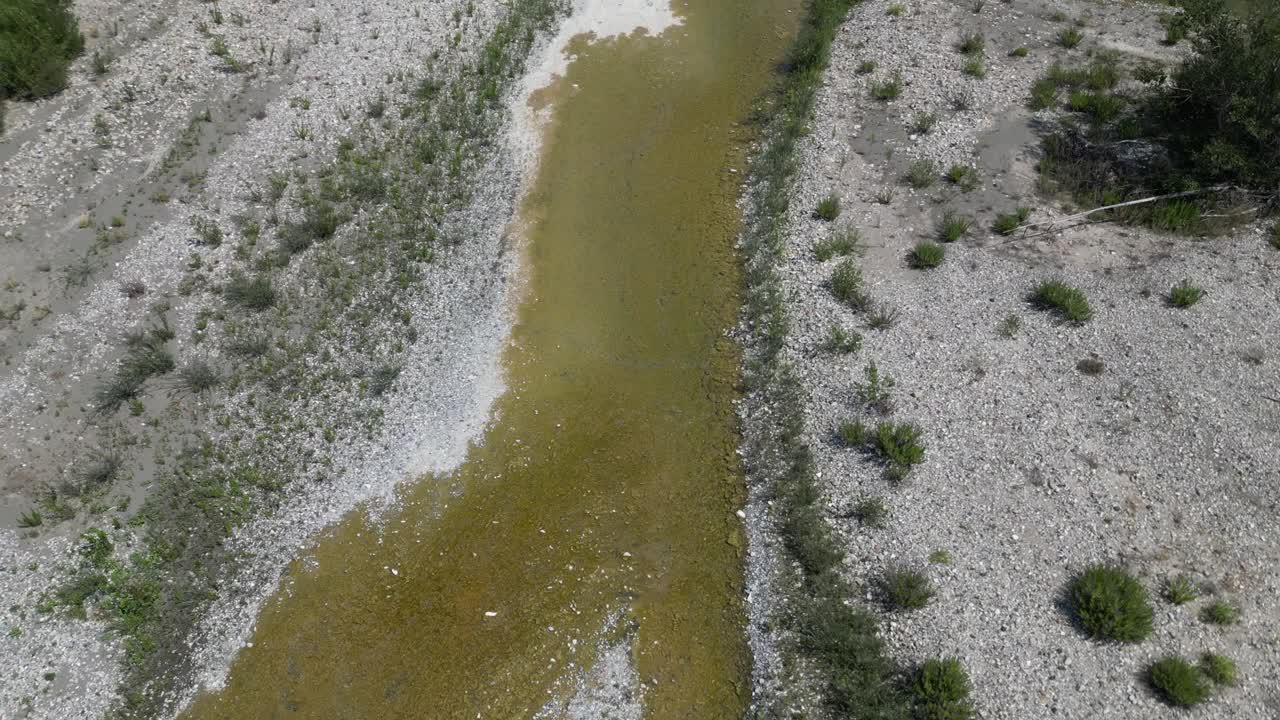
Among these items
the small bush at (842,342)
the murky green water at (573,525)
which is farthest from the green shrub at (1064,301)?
the murky green water at (573,525)

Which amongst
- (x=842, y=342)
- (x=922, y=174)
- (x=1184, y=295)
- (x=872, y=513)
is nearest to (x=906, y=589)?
(x=872, y=513)

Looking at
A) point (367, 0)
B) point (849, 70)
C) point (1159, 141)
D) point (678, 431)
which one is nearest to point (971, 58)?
point (849, 70)

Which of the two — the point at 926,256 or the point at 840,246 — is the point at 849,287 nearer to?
the point at 840,246

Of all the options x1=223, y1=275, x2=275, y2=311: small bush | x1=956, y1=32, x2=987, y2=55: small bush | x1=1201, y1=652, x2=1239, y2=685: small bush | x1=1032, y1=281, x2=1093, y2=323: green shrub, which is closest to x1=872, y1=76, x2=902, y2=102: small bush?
x1=956, y1=32, x2=987, y2=55: small bush

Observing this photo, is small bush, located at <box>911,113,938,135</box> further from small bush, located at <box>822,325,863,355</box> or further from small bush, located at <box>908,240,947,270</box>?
small bush, located at <box>822,325,863,355</box>

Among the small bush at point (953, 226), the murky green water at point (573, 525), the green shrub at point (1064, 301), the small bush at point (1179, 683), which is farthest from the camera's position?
the small bush at point (953, 226)

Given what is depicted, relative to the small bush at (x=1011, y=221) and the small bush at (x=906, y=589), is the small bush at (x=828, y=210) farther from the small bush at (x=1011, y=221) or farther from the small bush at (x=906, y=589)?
the small bush at (x=906, y=589)
